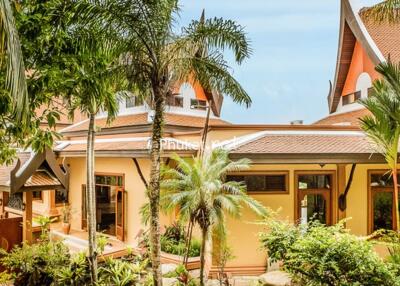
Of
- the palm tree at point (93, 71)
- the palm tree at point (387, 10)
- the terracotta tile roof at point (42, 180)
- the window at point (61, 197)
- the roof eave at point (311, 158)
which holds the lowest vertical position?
the window at point (61, 197)

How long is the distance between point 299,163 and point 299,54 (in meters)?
95.4

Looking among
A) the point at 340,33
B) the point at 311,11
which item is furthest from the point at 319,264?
the point at 311,11

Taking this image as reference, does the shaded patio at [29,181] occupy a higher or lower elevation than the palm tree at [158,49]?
lower

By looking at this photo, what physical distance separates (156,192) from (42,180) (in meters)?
4.38

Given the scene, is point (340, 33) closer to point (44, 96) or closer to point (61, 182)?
point (61, 182)

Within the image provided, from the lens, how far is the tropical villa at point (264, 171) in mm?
10758

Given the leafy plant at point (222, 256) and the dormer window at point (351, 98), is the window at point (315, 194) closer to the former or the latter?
the leafy plant at point (222, 256)

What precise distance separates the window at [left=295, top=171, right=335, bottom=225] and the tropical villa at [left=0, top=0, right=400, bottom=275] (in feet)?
0.10

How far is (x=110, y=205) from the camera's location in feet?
54.5

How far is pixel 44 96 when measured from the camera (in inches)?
214

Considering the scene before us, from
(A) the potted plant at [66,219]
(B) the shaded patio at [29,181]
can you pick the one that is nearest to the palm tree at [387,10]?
(B) the shaded patio at [29,181]

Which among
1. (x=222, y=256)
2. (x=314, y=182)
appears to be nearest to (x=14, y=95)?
(x=222, y=256)

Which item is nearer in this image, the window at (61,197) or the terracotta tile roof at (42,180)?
the terracotta tile roof at (42,180)

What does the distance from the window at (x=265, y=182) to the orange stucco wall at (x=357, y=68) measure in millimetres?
7106
